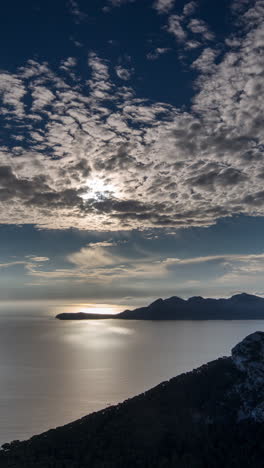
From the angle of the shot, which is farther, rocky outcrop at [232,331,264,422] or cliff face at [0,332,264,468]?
rocky outcrop at [232,331,264,422]

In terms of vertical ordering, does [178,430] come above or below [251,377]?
below

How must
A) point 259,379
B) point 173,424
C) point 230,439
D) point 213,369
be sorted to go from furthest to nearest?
point 213,369
point 259,379
point 173,424
point 230,439

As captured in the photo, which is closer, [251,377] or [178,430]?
[178,430]

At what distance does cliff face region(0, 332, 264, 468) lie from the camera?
176 feet

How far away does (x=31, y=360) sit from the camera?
19100cm

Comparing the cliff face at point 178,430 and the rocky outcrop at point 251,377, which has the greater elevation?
the rocky outcrop at point 251,377

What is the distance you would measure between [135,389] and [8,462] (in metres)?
73.4

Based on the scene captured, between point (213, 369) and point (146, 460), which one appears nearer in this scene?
point (146, 460)

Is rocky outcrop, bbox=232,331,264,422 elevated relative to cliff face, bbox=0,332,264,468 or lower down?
elevated

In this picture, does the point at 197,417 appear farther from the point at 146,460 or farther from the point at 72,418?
the point at 72,418

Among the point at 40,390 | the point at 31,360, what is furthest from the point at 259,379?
the point at 31,360

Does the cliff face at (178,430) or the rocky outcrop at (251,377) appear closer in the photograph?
the cliff face at (178,430)

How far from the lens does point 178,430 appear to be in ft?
202

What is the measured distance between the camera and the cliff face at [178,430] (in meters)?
53.6
